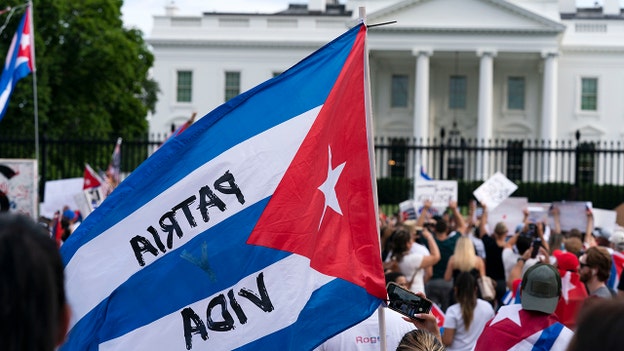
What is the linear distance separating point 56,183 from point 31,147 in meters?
17.4

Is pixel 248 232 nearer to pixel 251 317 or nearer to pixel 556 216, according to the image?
pixel 251 317

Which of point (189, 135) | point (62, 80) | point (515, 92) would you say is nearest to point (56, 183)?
point (189, 135)

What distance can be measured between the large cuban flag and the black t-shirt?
22.7 ft

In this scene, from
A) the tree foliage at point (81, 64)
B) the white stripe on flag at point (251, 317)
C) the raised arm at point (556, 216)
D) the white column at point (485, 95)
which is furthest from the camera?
the white column at point (485, 95)

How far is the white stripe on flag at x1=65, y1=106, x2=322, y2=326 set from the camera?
411 cm

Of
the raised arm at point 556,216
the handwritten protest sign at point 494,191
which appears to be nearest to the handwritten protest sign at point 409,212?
the handwritten protest sign at point 494,191

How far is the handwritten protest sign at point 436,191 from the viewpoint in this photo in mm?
17266

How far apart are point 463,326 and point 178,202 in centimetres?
313

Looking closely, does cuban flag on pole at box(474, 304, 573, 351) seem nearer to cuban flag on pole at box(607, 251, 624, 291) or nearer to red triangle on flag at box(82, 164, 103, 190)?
cuban flag on pole at box(607, 251, 624, 291)

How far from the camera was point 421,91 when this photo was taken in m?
50.4

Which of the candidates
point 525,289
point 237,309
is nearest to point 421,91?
point 525,289

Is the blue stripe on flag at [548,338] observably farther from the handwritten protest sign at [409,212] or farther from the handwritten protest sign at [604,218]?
the handwritten protest sign at [409,212]

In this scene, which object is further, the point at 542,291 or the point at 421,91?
the point at 421,91

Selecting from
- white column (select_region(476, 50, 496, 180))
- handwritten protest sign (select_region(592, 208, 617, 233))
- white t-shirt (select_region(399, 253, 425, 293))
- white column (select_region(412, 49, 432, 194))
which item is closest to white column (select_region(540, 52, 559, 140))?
white column (select_region(476, 50, 496, 180))
